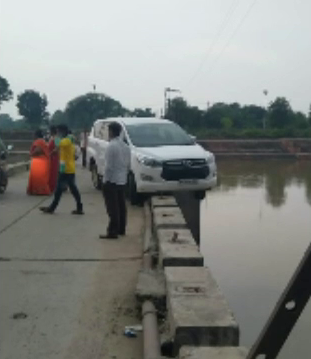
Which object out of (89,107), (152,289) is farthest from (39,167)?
(89,107)

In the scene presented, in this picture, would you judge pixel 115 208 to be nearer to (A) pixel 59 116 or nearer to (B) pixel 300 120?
(B) pixel 300 120

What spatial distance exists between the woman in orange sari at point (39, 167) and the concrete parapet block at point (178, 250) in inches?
267

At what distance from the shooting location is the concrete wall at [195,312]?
135 inches

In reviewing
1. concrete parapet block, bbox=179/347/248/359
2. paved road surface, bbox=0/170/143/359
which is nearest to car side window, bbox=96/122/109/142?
paved road surface, bbox=0/170/143/359

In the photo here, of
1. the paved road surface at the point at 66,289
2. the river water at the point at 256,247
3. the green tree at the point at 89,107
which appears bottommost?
the river water at the point at 256,247

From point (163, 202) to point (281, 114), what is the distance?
187 ft

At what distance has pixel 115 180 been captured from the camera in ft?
26.2

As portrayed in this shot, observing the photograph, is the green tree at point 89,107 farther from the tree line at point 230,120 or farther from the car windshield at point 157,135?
the car windshield at point 157,135

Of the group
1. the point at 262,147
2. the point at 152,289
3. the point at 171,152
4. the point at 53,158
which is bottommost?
the point at 262,147

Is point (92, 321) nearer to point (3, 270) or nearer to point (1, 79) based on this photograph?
point (3, 270)

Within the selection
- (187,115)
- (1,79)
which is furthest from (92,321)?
(1,79)

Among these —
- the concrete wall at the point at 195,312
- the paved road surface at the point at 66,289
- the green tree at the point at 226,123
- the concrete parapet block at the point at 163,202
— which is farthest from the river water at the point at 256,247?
the green tree at the point at 226,123

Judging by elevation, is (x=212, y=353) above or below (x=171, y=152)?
below

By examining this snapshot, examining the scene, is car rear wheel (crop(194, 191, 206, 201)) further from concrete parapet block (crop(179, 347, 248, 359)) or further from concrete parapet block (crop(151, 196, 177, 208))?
concrete parapet block (crop(179, 347, 248, 359))
